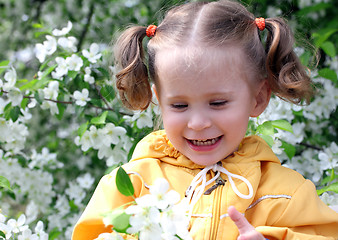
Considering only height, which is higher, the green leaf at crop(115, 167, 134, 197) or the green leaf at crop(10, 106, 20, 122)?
the green leaf at crop(115, 167, 134, 197)

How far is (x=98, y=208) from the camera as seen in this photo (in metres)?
1.54

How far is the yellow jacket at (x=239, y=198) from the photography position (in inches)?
57.0

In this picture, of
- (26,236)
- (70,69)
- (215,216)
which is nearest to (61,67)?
(70,69)

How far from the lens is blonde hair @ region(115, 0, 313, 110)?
152cm

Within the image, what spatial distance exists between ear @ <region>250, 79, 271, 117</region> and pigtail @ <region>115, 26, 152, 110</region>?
43 centimetres

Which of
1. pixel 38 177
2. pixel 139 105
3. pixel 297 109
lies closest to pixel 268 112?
pixel 297 109

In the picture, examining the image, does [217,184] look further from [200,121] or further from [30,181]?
[30,181]

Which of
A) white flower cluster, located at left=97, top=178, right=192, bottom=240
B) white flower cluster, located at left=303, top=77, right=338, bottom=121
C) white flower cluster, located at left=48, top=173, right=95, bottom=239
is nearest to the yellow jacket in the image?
white flower cluster, located at left=97, top=178, right=192, bottom=240

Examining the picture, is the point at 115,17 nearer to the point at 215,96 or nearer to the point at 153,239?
the point at 215,96

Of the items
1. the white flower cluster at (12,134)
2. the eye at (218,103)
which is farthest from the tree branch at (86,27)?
the eye at (218,103)

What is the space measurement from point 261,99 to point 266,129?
39 centimetres

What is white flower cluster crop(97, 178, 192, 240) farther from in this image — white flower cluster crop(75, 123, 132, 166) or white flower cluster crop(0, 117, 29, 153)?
white flower cluster crop(0, 117, 29, 153)

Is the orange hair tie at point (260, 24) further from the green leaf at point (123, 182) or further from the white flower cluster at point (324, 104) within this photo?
the white flower cluster at point (324, 104)

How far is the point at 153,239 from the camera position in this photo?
3.77 ft
